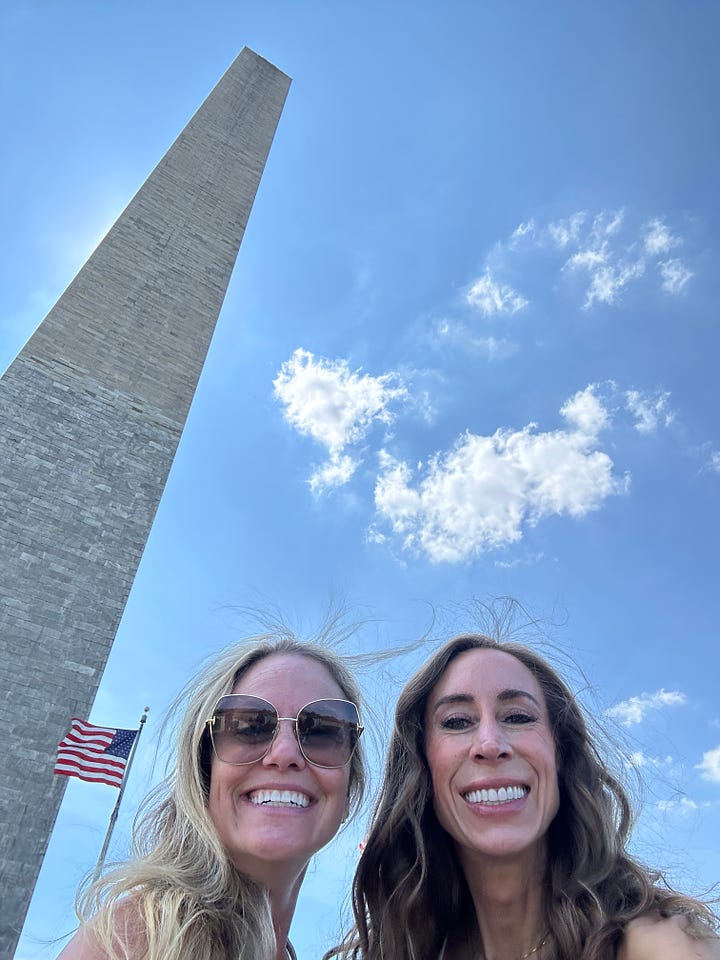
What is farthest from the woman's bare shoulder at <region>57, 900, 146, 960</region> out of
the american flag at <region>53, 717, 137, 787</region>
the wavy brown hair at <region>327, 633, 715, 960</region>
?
the american flag at <region>53, 717, 137, 787</region>

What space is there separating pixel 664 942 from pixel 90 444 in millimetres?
13418

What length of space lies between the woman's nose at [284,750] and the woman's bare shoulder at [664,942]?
3.25 ft

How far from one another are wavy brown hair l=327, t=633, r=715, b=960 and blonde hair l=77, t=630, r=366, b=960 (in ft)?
2.32

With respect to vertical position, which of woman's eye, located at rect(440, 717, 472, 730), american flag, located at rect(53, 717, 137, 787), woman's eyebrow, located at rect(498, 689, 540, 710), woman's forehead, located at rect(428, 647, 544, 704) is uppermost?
american flag, located at rect(53, 717, 137, 787)

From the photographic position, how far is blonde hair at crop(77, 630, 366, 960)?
1769 mm

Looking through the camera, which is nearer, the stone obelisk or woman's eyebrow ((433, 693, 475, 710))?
woman's eyebrow ((433, 693, 475, 710))

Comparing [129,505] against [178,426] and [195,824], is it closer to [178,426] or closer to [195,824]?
[178,426]

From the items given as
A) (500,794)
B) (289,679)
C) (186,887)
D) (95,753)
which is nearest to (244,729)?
(289,679)

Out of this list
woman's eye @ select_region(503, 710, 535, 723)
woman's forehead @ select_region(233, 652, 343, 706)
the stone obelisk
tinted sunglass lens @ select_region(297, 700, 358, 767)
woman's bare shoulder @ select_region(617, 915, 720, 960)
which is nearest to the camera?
woman's bare shoulder @ select_region(617, 915, 720, 960)

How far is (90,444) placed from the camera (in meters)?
13.7

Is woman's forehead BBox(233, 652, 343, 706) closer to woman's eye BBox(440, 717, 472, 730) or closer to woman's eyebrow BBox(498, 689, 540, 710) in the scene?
woman's eye BBox(440, 717, 472, 730)

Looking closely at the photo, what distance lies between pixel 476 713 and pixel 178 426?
526 inches

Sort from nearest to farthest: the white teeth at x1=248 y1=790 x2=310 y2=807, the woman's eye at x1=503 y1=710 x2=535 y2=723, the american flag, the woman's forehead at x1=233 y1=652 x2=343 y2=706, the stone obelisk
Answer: the white teeth at x1=248 y1=790 x2=310 y2=807
the woman's forehead at x1=233 y1=652 x2=343 y2=706
the woman's eye at x1=503 y1=710 x2=535 y2=723
the american flag
the stone obelisk

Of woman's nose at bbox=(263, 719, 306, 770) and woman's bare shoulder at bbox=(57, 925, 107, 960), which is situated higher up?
woman's nose at bbox=(263, 719, 306, 770)
